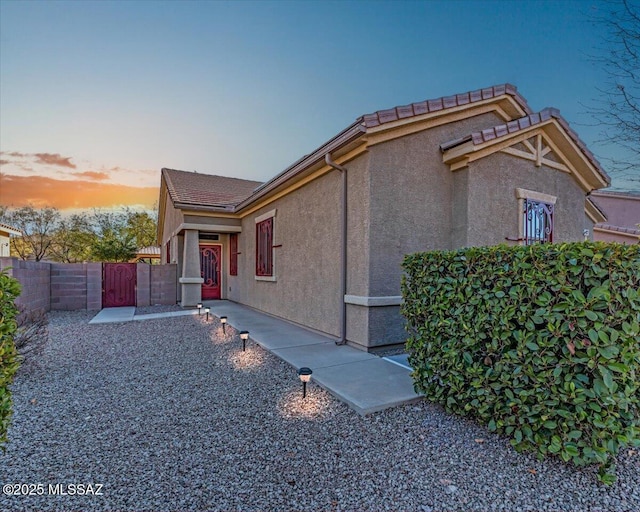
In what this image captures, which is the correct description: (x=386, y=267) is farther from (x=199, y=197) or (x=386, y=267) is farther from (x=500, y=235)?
(x=199, y=197)

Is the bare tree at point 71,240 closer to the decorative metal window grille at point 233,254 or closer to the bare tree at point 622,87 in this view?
the decorative metal window grille at point 233,254

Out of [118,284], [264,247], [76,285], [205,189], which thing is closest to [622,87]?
[264,247]

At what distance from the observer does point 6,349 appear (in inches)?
91.7

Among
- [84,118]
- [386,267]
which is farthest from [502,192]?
[84,118]

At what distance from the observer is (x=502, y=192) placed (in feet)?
22.5

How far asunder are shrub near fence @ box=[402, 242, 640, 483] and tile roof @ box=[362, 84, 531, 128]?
10.7 ft

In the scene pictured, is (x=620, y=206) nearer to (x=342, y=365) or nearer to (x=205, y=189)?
(x=342, y=365)

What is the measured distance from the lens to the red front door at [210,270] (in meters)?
14.6

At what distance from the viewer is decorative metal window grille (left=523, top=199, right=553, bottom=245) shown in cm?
728

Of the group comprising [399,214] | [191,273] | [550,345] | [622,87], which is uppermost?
[622,87]

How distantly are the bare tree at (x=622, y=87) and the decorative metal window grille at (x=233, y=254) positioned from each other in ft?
39.5

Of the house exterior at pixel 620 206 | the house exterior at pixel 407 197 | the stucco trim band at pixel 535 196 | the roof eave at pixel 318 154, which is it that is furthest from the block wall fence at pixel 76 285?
the house exterior at pixel 620 206

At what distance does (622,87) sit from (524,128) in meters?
1.70

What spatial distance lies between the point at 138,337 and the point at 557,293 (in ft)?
27.9
